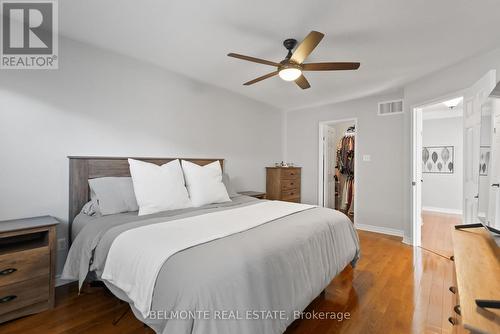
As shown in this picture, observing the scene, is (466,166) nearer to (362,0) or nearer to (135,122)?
(362,0)

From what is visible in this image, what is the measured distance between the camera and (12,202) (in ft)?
6.57

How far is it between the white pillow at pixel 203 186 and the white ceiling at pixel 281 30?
52.8 inches

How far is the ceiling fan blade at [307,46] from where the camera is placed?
1707mm

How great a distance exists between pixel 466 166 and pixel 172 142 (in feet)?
11.5

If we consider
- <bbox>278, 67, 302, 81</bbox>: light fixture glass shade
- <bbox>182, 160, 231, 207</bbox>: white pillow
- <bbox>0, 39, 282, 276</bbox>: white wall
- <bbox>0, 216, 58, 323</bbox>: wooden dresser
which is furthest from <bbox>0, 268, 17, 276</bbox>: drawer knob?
<bbox>278, 67, 302, 81</bbox>: light fixture glass shade

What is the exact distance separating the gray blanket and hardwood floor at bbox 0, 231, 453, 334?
1.02 feet

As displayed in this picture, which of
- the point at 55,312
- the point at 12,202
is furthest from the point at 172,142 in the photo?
the point at 55,312

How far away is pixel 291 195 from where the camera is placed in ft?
15.6

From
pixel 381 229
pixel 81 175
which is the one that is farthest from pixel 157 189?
pixel 381 229

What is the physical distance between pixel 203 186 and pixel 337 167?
4014 mm

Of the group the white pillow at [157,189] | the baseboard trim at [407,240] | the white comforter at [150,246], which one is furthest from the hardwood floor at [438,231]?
the white pillow at [157,189]

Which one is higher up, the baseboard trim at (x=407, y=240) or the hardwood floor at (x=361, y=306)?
the baseboard trim at (x=407, y=240)

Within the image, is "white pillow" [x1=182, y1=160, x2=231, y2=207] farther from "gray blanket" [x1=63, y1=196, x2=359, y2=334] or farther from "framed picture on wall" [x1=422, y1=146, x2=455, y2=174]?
"framed picture on wall" [x1=422, y1=146, x2=455, y2=174]

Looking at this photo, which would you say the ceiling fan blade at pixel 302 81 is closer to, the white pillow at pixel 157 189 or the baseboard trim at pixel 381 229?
the white pillow at pixel 157 189
